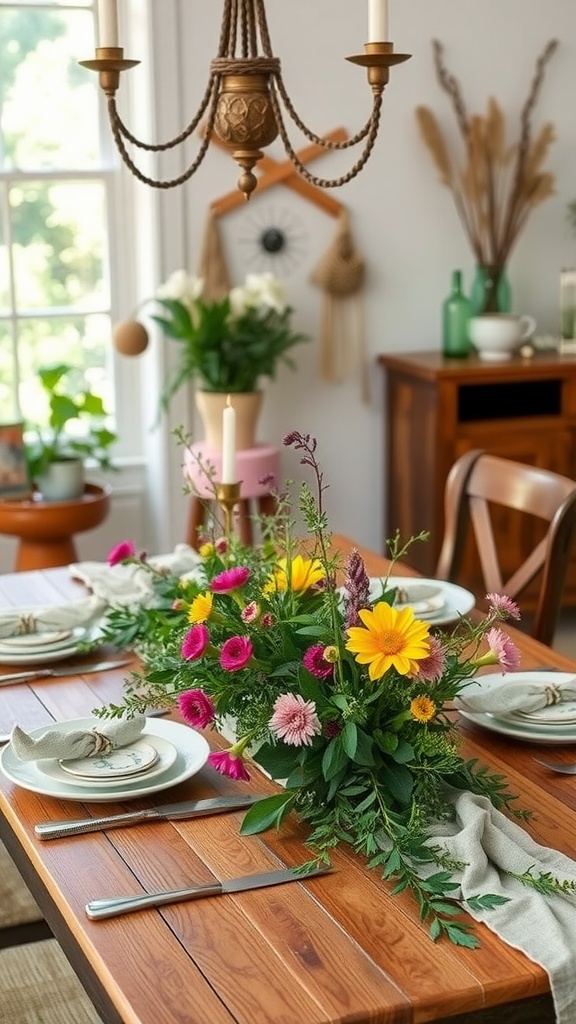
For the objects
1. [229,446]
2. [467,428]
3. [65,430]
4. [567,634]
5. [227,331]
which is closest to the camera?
[229,446]

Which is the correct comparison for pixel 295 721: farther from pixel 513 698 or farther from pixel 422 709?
pixel 513 698

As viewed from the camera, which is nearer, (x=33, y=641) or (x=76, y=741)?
(x=76, y=741)

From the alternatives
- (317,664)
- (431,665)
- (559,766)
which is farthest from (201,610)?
(559,766)

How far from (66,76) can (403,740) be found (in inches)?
118

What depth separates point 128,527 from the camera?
426 cm

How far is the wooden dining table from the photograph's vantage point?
120 cm

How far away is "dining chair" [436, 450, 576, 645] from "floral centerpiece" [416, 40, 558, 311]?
5.33ft

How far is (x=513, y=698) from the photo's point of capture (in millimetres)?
1820

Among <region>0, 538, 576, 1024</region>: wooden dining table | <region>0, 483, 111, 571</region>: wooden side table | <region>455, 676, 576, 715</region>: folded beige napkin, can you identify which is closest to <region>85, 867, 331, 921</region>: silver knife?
<region>0, 538, 576, 1024</region>: wooden dining table

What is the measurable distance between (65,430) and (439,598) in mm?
2132

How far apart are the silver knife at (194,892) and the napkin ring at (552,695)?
530 millimetres

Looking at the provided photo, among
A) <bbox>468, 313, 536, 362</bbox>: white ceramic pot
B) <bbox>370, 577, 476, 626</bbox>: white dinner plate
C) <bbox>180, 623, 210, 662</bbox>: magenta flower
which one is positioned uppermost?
<bbox>468, 313, 536, 362</bbox>: white ceramic pot

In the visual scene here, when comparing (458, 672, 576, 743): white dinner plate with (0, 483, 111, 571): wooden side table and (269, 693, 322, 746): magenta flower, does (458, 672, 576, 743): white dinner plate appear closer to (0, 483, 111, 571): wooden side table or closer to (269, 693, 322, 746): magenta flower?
(269, 693, 322, 746): magenta flower

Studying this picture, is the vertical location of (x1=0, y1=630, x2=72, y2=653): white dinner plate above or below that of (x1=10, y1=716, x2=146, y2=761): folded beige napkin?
below
